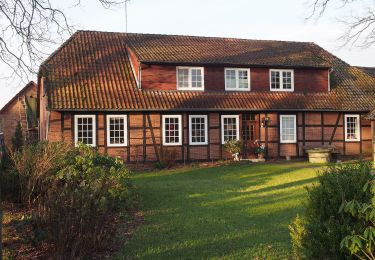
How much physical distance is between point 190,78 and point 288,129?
6065 mm

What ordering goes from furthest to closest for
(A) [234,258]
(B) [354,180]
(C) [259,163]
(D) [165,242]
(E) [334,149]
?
1. (E) [334,149]
2. (C) [259,163]
3. (D) [165,242]
4. (A) [234,258]
5. (B) [354,180]

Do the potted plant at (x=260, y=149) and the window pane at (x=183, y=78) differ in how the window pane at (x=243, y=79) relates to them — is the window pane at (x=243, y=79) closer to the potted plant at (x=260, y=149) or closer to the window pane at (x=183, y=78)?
the window pane at (x=183, y=78)

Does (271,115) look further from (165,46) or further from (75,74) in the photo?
(75,74)

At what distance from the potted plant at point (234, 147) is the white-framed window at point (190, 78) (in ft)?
11.0

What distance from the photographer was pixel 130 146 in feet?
72.1

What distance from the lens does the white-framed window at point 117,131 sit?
71.5ft

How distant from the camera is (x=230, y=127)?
23.4m

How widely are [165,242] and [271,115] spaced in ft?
57.2

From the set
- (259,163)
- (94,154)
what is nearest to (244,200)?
(94,154)

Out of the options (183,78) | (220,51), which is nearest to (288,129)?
(220,51)

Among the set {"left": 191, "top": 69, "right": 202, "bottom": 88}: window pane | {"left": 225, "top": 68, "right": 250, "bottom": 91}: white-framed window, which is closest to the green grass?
{"left": 191, "top": 69, "right": 202, "bottom": 88}: window pane

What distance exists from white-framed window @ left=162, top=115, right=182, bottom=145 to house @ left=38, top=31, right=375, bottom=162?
0.17 feet

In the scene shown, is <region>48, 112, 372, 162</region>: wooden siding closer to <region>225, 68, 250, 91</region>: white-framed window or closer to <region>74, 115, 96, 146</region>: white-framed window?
<region>74, 115, 96, 146</region>: white-framed window

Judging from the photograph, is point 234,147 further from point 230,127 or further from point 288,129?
point 288,129
